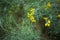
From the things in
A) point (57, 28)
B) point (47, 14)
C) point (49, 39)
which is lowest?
point (49, 39)

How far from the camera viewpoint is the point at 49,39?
169 inches

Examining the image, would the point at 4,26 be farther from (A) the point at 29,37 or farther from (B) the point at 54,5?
(B) the point at 54,5

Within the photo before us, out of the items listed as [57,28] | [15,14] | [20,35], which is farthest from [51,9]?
[15,14]

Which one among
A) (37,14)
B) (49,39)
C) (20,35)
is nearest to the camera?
(37,14)

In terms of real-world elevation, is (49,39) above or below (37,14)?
below

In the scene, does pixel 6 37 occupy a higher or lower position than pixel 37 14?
lower

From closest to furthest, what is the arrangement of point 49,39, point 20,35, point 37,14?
point 37,14
point 20,35
point 49,39

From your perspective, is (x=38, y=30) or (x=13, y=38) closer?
(x=13, y=38)

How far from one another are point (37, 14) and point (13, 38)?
25.4 inches

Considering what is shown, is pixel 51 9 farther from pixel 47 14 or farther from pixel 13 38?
pixel 13 38

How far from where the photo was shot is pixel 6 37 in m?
3.84

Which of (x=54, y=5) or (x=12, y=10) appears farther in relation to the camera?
(x=12, y=10)

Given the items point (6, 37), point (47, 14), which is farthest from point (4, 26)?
point (47, 14)

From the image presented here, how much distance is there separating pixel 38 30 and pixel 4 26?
831 millimetres
